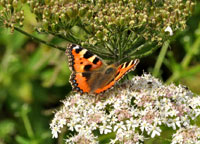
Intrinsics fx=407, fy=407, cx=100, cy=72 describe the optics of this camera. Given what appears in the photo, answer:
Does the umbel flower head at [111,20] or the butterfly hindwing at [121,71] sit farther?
the umbel flower head at [111,20]

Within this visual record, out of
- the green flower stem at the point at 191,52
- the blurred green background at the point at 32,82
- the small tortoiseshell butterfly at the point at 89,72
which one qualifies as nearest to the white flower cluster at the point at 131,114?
the small tortoiseshell butterfly at the point at 89,72

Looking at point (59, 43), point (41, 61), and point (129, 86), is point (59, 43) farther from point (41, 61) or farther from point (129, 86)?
point (129, 86)

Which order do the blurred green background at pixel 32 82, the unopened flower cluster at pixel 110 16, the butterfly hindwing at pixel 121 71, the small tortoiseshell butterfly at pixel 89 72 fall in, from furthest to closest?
1. the blurred green background at pixel 32 82
2. the small tortoiseshell butterfly at pixel 89 72
3. the unopened flower cluster at pixel 110 16
4. the butterfly hindwing at pixel 121 71

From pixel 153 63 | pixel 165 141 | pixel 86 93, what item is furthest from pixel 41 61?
pixel 165 141

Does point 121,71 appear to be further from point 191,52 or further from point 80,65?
point 191,52

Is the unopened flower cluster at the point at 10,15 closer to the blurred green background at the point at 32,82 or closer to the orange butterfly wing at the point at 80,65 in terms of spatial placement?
the orange butterfly wing at the point at 80,65

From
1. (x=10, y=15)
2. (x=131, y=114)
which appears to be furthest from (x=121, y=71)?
(x=10, y=15)
